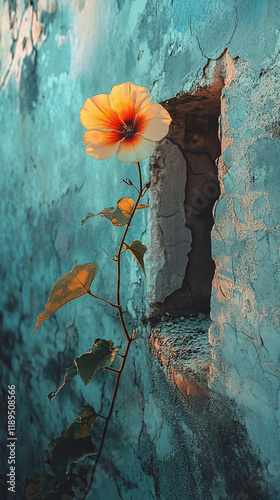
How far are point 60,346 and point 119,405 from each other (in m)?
0.51

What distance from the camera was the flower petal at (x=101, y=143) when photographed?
80cm

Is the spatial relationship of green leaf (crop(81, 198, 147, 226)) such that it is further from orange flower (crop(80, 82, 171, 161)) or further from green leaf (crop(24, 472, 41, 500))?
green leaf (crop(24, 472, 41, 500))

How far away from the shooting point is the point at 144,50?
1.08m

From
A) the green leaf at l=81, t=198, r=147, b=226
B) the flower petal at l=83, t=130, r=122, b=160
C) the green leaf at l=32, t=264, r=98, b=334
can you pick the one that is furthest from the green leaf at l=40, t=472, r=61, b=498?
the flower petal at l=83, t=130, r=122, b=160

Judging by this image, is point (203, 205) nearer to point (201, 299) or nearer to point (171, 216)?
point (171, 216)

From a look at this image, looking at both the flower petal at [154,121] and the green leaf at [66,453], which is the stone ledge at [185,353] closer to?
the green leaf at [66,453]

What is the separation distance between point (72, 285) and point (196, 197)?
1.48 ft

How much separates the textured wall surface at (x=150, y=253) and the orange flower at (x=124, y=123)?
148mm

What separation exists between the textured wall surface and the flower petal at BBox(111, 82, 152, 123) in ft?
0.54

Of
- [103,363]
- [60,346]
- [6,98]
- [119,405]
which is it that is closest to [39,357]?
[60,346]

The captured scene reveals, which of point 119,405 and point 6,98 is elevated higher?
point 6,98

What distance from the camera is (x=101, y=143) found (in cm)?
81

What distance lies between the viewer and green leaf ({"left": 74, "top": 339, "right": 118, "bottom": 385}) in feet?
2.75

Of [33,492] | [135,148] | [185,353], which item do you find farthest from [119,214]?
[33,492]
